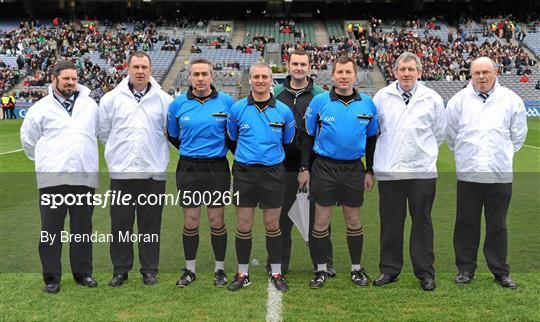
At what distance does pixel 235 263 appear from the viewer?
21.9ft

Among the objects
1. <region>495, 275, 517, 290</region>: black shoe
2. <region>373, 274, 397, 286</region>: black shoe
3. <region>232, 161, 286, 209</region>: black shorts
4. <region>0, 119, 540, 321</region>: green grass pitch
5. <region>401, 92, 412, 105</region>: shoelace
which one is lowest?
<region>0, 119, 540, 321</region>: green grass pitch

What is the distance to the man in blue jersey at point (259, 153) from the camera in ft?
18.2

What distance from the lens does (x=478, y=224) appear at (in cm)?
588

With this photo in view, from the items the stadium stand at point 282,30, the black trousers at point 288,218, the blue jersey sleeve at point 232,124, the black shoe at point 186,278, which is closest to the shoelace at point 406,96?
the black trousers at point 288,218

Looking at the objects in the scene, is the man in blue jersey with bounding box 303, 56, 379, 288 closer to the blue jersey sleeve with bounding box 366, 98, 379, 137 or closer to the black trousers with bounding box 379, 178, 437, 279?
the blue jersey sleeve with bounding box 366, 98, 379, 137

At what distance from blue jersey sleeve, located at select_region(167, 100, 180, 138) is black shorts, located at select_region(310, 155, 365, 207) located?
4.53ft

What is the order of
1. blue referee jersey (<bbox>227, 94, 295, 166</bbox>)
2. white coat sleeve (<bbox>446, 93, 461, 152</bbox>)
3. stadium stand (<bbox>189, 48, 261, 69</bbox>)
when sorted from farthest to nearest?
stadium stand (<bbox>189, 48, 261, 69</bbox>) → white coat sleeve (<bbox>446, 93, 461, 152</bbox>) → blue referee jersey (<bbox>227, 94, 295, 166</bbox>)

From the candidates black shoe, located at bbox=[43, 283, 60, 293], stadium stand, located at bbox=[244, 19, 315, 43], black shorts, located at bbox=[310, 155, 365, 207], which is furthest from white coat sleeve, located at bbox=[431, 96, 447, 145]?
stadium stand, located at bbox=[244, 19, 315, 43]

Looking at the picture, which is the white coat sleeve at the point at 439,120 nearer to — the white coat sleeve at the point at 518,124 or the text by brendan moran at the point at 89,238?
the white coat sleeve at the point at 518,124

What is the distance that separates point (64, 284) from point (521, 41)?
43.1 meters

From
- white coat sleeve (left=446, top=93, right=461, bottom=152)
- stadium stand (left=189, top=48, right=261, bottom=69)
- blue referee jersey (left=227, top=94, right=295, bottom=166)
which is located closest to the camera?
blue referee jersey (left=227, top=94, right=295, bottom=166)

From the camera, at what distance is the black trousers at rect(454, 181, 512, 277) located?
5.76m

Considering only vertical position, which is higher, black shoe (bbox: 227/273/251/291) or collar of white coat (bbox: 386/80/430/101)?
collar of white coat (bbox: 386/80/430/101)

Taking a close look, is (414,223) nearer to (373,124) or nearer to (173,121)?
(373,124)
